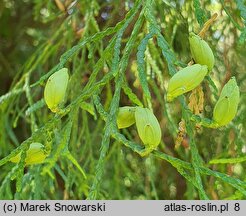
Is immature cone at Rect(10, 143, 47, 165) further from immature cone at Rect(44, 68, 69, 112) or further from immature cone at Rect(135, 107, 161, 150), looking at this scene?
immature cone at Rect(135, 107, 161, 150)

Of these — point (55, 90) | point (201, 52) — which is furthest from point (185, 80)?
point (55, 90)

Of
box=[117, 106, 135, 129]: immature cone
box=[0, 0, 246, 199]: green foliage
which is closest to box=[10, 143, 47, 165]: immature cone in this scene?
box=[0, 0, 246, 199]: green foliage

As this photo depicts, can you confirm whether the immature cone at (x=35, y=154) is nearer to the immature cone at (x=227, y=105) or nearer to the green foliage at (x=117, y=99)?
the green foliage at (x=117, y=99)

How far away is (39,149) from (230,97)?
0.33 metres

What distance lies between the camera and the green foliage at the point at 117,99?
3.16 ft

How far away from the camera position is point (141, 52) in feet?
3.12

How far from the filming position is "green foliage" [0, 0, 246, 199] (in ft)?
3.16

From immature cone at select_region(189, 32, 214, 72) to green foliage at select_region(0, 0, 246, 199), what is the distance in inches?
1.2

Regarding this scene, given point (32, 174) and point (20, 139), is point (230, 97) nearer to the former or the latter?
point (32, 174)

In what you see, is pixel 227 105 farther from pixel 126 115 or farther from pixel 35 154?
pixel 35 154

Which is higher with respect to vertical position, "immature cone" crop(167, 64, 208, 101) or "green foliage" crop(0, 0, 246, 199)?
"immature cone" crop(167, 64, 208, 101)

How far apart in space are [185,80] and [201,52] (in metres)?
0.07

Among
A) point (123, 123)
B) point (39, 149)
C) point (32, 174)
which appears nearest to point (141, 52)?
point (123, 123)

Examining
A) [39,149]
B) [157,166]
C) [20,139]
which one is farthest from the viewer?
[20,139]
